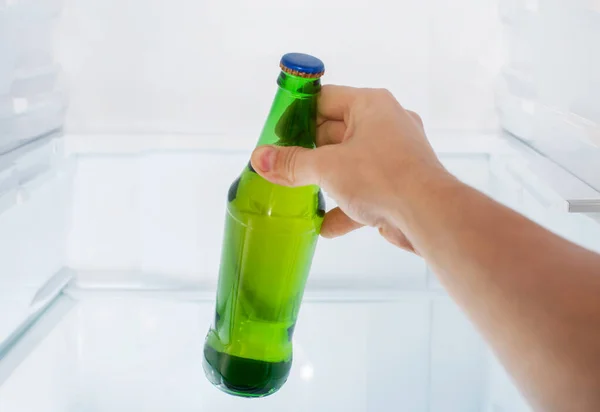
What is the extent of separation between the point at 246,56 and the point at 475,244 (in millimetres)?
702

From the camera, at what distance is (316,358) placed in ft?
3.71

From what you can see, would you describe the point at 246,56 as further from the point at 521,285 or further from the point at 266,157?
the point at 521,285

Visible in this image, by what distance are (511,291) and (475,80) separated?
0.74 metres

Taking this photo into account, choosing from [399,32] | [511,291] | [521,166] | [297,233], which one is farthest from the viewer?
[399,32]

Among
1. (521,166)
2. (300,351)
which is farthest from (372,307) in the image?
(521,166)

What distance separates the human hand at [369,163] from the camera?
575mm

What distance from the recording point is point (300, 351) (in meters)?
1.13

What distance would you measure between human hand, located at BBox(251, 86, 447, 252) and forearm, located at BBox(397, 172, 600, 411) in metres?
0.04

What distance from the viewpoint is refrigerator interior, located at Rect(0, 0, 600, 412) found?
1063 mm

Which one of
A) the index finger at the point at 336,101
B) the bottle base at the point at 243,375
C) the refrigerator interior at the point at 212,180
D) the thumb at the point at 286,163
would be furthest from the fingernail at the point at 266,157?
the refrigerator interior at the point at 212,180

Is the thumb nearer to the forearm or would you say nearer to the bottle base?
the forearm

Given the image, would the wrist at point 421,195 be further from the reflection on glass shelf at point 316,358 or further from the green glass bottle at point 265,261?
the reflection on glass shelf at point 316,358

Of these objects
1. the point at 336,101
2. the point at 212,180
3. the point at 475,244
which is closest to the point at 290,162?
the point at 336,101

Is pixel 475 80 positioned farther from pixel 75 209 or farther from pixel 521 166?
pixel 75 209
